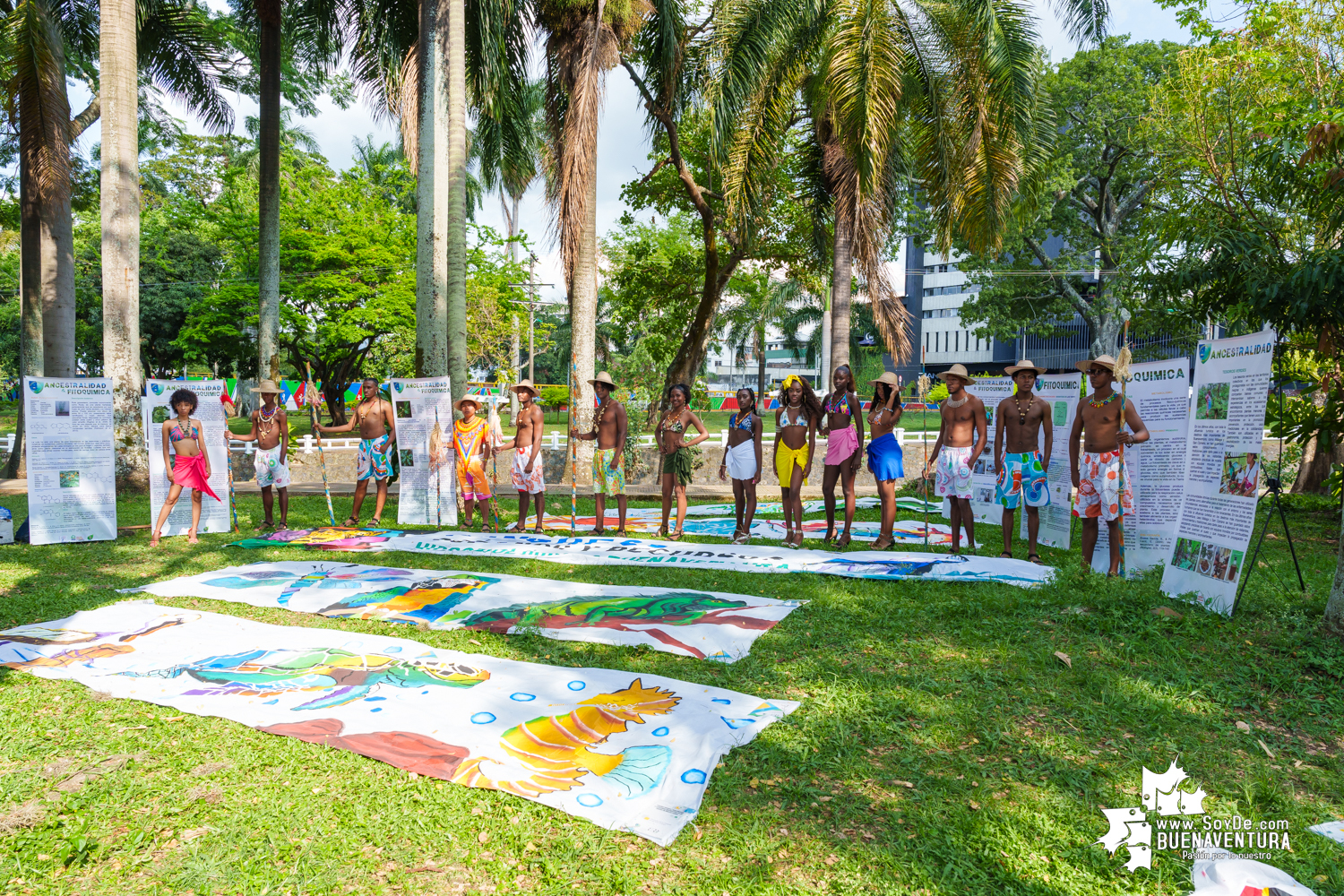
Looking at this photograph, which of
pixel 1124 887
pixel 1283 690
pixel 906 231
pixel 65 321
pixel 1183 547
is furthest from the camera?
pixel 906 231

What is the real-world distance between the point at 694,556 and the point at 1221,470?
4.62m

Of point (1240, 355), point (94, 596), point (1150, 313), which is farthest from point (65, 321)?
point (1150, 313)

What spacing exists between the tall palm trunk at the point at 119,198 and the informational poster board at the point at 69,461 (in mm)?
3056

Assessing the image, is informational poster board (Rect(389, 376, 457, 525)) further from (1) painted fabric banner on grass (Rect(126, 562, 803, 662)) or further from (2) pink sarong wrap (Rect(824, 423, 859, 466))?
(2) pink sarong wrap (Rect(824, 423, 859, 466))

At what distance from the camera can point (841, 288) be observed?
15.1 m

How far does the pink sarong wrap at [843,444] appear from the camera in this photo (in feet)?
29.9

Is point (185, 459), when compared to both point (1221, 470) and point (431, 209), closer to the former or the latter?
point (431, 209)

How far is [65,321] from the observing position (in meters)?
15.3

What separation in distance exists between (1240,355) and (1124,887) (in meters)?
4.72

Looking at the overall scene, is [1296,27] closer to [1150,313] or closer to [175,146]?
[1150,313]

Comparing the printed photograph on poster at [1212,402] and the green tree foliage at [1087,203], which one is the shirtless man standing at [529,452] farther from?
the green tree foliage at [1087,203]

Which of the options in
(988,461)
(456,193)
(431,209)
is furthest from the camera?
(456,193)

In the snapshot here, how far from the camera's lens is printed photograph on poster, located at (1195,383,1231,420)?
Result: 6.21 meters

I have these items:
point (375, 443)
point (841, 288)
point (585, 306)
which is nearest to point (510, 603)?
point (375, 443)
